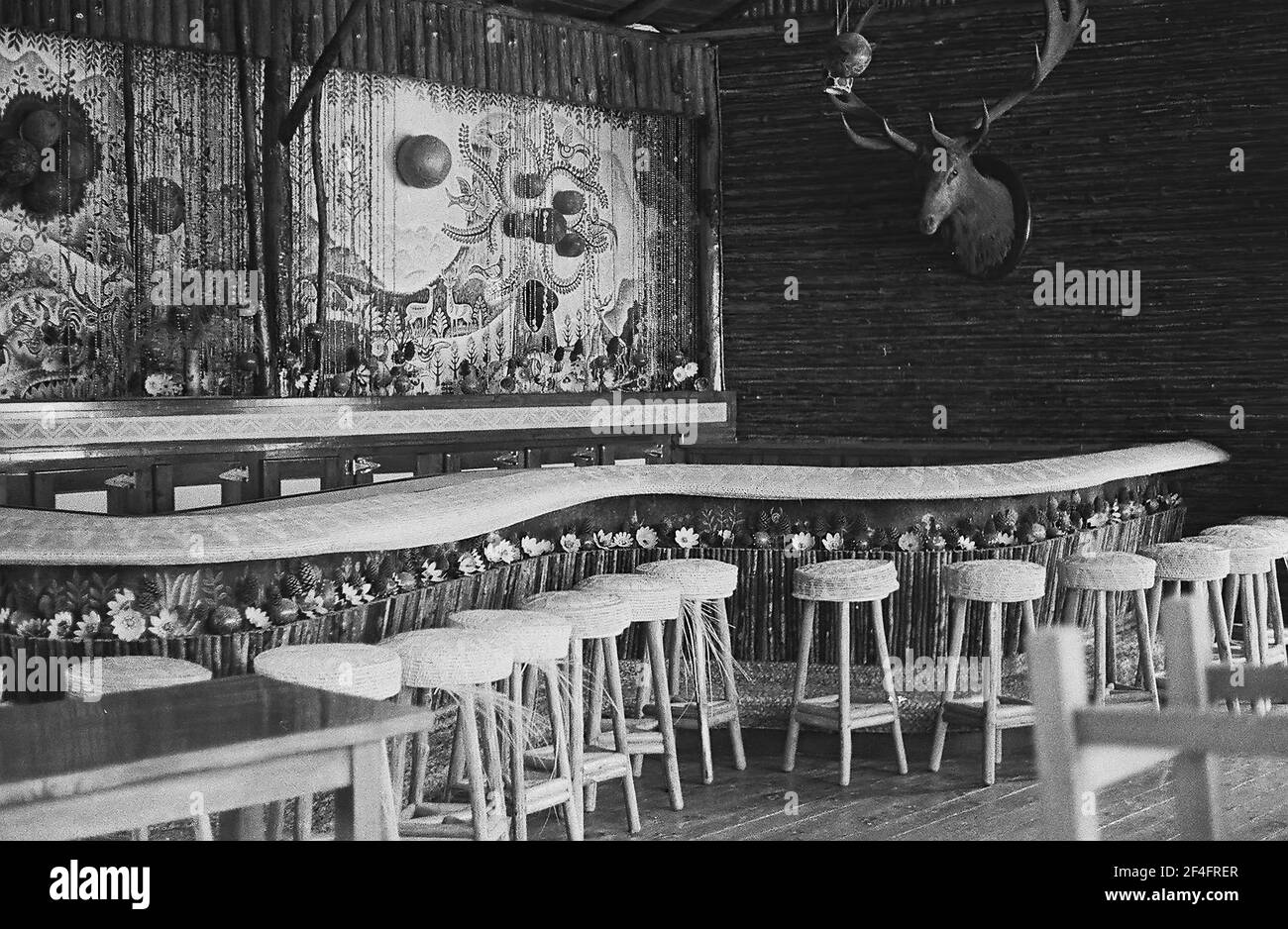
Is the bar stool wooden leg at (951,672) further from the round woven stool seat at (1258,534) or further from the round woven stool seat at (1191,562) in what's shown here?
the round woven stool seat at (1258,534)

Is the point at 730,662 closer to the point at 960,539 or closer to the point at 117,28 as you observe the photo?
the point at 960,539

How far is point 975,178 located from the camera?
9.24 metres

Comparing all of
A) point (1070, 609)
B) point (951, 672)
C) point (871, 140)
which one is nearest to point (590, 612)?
point (951, 672)

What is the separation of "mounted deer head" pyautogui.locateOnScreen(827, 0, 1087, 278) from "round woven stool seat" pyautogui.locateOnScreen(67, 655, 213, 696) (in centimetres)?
567

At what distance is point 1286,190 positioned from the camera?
874 cm

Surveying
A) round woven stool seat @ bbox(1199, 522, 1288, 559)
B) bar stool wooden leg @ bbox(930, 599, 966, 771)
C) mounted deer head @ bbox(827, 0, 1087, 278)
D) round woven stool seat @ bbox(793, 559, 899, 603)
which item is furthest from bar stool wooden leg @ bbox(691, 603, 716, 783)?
mounted deer head @ bbox(827, 0, 1087, 278)

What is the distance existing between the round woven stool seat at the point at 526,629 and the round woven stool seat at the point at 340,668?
349mm

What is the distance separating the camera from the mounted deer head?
841cm

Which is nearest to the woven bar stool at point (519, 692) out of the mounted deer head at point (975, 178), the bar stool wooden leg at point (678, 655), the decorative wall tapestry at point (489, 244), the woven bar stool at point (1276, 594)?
the bar stool wooden leg at point (678, 655)

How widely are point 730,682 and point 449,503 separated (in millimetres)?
1510

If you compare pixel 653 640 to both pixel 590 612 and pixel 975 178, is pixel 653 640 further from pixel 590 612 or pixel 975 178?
pixel 975 178

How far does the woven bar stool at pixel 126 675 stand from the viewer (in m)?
3.72

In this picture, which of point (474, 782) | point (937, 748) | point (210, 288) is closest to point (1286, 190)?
point (937, 748)

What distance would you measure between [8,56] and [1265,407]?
7027 mm
